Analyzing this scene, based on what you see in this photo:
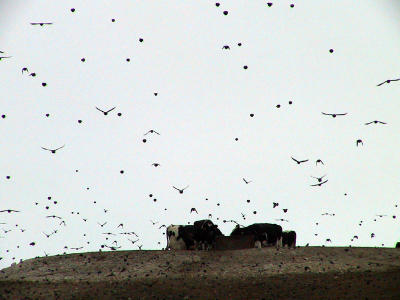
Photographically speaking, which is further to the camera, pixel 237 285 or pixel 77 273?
pixel 77 273

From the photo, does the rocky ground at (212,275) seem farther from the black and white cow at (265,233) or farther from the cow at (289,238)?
the cow at (289,238)

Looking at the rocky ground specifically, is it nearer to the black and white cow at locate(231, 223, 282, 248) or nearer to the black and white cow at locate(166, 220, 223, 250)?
the black and white cow at locate(166, 220, 223, 250)

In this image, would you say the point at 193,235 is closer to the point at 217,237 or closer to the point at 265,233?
the point at 217,237

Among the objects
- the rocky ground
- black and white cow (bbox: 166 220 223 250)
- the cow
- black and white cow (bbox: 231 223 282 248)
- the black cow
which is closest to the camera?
the rocky ground

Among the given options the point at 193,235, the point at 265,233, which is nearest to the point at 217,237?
the point at 193,235

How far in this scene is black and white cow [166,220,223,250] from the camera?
38019 mm

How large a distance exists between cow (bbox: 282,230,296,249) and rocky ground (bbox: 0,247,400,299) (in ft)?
24.6

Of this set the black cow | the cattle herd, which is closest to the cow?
the cattle herd

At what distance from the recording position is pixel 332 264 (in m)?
30.7

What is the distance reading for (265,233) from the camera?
39.9m

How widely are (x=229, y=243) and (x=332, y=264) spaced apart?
9.58 m

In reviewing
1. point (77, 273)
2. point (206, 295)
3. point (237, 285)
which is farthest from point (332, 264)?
point (77, 273)

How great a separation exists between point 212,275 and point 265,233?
11295 mm

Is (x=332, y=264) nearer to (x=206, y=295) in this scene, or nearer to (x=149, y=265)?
(x=206, y=295)
